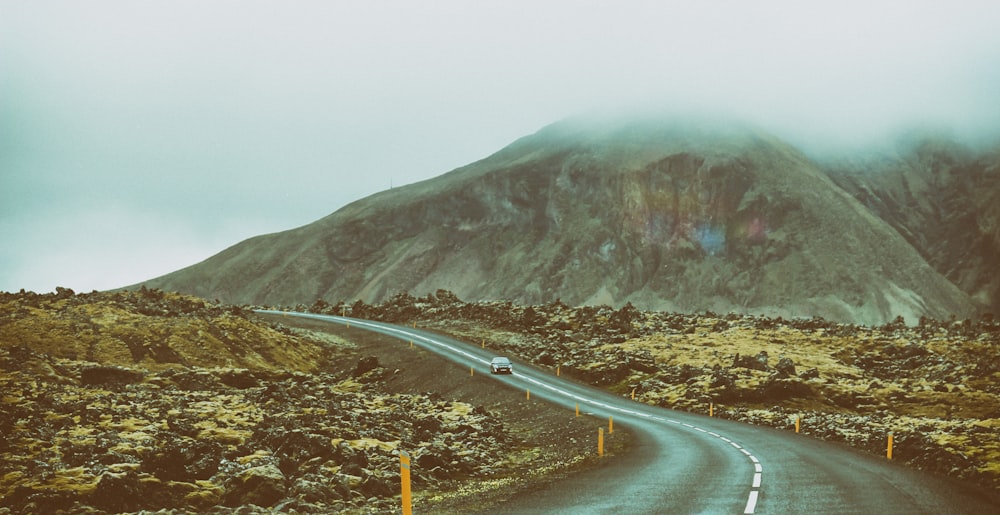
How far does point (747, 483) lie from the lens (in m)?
18.9

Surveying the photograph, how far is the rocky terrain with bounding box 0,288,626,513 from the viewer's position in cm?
1878

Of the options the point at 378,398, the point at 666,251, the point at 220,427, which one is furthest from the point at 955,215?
the point at 220,427

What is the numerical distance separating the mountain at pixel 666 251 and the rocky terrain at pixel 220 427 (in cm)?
10961

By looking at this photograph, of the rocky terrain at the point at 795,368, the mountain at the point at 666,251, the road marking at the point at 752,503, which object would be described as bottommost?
the rocky terrain at the point at 795,368

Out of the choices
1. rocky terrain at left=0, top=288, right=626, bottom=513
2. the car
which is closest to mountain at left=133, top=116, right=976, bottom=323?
the car

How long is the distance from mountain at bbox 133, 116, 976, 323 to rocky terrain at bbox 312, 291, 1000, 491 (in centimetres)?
6553

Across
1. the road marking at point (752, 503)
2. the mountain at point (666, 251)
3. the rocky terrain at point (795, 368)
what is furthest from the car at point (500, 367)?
the mountain at point (666, 251)

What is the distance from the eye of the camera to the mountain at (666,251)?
154000 mm

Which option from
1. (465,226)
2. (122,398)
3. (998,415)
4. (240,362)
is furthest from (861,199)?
(122,398)

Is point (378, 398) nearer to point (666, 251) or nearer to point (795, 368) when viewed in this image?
point (795, 368)

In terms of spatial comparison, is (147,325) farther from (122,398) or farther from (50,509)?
(50,509)

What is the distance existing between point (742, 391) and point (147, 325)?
122 ft

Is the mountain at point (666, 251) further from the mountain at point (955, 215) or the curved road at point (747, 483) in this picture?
the curved road at point (747, 483)

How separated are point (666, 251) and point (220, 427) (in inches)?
5955
